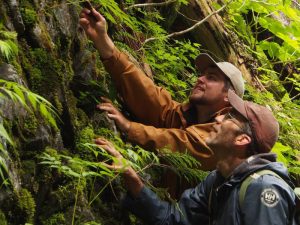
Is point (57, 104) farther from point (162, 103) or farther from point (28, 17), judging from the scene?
point (162, 103)

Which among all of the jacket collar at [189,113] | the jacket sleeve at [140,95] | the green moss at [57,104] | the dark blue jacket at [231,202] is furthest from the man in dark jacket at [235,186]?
the jacket sleeve at [140,95]

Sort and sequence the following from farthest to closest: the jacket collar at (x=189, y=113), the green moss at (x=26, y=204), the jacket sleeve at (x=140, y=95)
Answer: the jacket collar at (x=189, y=113)
the jacket sleeve at (x=140, y=95)
the green moss at (x=26, y=204)

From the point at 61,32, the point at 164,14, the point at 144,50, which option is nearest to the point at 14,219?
the point at 61,32

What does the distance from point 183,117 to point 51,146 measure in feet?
6.38

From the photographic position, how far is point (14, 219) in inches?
125

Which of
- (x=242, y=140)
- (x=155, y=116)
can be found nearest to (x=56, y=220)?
(x=242, y=140)

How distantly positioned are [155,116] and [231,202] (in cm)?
193

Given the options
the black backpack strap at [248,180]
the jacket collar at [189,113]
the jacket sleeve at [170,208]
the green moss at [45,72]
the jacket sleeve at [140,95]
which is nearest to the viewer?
the black backpack strap at [248,180]

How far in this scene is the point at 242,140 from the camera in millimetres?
4055

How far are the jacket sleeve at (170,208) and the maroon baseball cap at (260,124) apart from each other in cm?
59

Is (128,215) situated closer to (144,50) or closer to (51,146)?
(51,146)

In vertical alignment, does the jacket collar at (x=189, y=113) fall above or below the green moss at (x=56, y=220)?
below

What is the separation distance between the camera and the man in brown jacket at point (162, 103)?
4699mm

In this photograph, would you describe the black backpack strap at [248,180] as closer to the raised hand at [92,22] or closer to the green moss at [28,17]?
the raised hand at [92,22]
